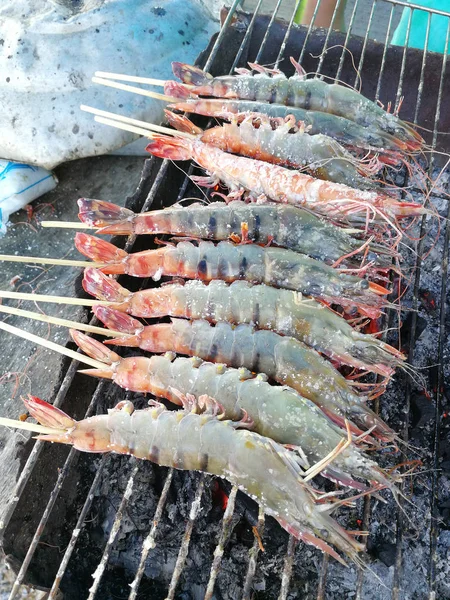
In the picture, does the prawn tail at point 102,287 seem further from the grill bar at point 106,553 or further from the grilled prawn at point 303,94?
→ the grilled prawn at point 303,94

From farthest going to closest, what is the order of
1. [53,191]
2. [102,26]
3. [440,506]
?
[53,191], [102,26], [440,506]

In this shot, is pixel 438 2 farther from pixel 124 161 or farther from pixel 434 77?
pixel 124 161

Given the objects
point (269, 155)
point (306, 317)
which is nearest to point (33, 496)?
point (306, 317)

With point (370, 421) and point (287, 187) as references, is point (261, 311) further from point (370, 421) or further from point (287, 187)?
point (287, 187)

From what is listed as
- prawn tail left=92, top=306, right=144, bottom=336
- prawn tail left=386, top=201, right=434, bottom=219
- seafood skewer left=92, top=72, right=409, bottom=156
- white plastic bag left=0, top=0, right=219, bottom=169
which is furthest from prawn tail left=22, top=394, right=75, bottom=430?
white plastic bag left=0, top=0, right=219, bottom=169

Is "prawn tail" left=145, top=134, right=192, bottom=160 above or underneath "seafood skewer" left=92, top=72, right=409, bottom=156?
underneath

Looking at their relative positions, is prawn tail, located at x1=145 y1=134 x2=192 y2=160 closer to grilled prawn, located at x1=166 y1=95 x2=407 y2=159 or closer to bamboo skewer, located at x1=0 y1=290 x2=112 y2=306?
grilled prawn, located at x1=166 y1=95 x2=407 y2=159

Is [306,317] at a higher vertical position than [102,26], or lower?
lower
